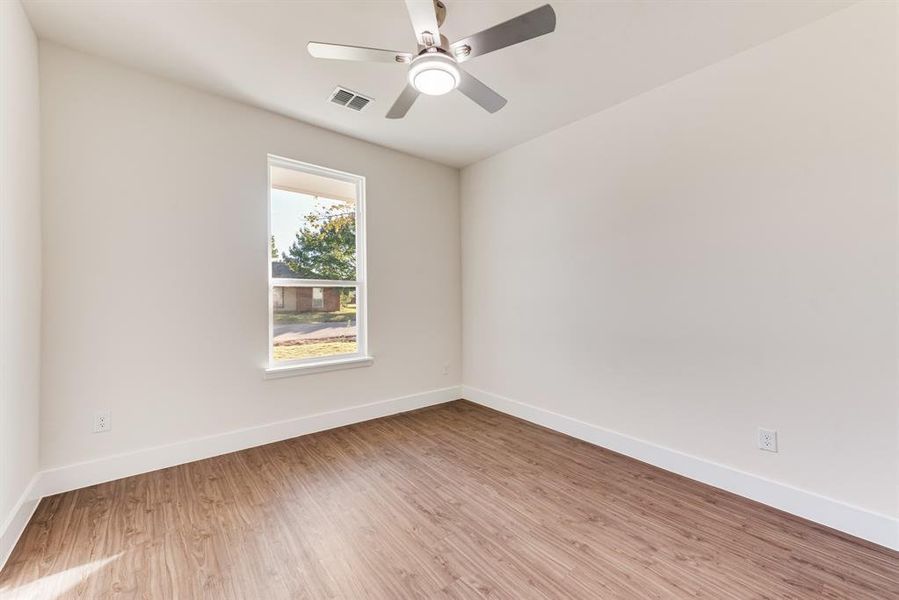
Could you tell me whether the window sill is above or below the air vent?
below

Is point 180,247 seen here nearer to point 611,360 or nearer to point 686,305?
point 611,360

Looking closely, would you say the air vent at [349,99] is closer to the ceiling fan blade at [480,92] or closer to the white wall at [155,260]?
the white wall at [155,260]

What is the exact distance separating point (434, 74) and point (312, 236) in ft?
6.66

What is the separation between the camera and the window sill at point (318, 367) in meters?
3.03

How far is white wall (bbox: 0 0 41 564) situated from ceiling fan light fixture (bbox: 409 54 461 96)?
6.12 feet

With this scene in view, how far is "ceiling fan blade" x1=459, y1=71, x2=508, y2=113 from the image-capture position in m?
1.86

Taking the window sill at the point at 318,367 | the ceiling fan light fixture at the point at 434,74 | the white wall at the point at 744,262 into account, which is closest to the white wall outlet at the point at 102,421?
the window sill at the point at 318,367

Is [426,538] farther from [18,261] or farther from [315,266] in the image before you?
[18,261]

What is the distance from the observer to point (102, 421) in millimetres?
2355

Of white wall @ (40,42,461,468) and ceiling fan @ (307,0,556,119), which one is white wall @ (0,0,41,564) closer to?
white wall @ (40,42,461,468)

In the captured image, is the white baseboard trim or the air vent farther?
the air vent

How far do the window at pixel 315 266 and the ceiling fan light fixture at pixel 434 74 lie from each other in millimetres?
1808

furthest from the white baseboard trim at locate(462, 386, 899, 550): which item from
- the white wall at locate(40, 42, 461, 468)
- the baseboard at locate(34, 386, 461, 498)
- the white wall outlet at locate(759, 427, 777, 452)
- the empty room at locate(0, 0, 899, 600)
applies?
the white wall at locate(40, 42, 461, 468)

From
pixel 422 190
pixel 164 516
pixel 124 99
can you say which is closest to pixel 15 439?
pixel 164 516
